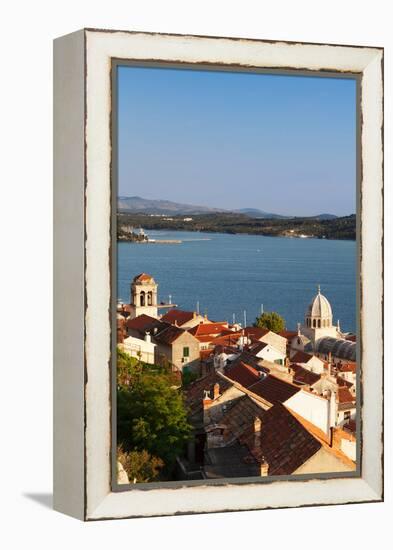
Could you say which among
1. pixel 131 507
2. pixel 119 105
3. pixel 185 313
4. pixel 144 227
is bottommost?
pixel 131 507

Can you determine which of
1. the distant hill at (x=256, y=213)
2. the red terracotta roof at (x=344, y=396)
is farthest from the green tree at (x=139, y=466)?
the distant hill at (x=256, y=213)

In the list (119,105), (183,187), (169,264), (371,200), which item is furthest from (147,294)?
(371,200)

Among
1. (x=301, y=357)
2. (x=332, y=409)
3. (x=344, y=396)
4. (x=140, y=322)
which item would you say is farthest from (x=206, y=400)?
(x=344, y=396)

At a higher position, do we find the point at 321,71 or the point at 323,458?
the point at 321,71

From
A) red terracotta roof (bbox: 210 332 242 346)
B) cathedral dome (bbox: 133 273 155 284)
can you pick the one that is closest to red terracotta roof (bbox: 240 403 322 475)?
red terracotta roof (bbox: 210 332 242 346)

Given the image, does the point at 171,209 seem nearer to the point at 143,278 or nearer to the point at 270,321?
the point at 143,278

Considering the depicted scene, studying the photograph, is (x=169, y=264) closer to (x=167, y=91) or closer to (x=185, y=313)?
(x=185, y=313)

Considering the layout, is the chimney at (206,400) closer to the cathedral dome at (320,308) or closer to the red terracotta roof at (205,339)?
the red terracotta roof at (205,339)
